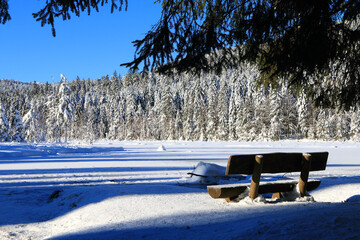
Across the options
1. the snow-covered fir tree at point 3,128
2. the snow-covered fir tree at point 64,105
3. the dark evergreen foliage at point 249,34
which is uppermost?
the dark evergreen foliage at point 249,34

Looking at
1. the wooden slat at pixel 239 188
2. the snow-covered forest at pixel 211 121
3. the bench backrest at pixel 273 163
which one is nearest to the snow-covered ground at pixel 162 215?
the wooden slat at pixel 239 188

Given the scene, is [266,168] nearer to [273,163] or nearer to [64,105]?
[273,163]

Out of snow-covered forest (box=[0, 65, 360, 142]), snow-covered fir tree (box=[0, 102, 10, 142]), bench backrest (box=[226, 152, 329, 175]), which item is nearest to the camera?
bench backrest (box=[226, 152, 329, 175])

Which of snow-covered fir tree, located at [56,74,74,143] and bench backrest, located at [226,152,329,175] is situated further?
snow-covered fir tree, located at [56,74,74,143]

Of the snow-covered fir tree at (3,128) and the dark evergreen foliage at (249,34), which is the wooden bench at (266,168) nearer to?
the dark evergreen foliage at (249,34)

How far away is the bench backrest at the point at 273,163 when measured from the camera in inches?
171

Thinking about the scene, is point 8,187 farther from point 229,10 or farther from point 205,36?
point 229,10

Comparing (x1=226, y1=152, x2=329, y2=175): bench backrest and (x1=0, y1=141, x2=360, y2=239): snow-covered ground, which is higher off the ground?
(x1=226, y1=152, x2=329, y2=175): bench backrest

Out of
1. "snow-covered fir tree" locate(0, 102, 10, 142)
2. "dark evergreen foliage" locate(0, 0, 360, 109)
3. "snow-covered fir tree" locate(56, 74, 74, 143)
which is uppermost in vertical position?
"dark evergreen foliage" locate(0, 0, 360, 109)

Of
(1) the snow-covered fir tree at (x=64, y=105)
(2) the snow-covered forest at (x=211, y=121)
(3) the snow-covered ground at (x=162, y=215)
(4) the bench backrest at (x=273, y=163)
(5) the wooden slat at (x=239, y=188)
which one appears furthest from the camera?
(2) the snow-covered forest at (x=211, y=121)

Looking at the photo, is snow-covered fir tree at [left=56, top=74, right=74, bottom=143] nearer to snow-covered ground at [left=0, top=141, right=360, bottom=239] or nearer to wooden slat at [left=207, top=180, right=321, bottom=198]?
snow-covered ground at [left=0, top=141, right=360, bottom=239]

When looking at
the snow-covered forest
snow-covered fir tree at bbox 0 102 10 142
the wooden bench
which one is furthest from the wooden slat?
snow-covered fir tree at bbox 0 102 10 142

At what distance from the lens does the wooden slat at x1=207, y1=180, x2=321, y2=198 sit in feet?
14.9

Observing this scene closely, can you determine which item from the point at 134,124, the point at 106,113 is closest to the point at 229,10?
the point at 134,124
